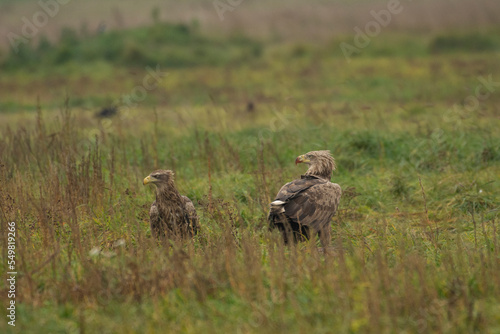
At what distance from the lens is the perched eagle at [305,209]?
5.57 meters

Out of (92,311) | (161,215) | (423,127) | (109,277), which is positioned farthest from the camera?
(423,127)

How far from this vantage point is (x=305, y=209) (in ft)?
18.4

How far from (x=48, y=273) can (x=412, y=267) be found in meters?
2.64

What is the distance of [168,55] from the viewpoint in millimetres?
21781

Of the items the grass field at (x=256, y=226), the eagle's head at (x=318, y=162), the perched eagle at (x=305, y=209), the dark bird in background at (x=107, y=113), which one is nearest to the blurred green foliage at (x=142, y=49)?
the grass field at (x=256, y=226)

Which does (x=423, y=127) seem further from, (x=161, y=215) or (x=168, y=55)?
(x=168, y=55)

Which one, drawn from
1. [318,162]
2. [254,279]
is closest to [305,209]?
[318,162]

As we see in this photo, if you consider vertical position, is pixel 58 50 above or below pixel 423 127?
above

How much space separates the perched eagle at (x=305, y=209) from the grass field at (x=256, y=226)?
23cm

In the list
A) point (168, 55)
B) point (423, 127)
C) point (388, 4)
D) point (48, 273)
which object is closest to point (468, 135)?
point (423, 127)

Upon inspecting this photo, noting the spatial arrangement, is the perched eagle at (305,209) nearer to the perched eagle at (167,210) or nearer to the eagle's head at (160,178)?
the perched eagle at (167,210)

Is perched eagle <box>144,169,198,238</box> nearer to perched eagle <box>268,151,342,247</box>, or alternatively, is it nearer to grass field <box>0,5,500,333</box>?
grass field <box>0,5,500,333</box>

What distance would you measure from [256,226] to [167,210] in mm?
1098

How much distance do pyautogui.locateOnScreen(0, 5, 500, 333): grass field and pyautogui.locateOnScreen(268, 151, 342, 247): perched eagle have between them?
9.0 inches
